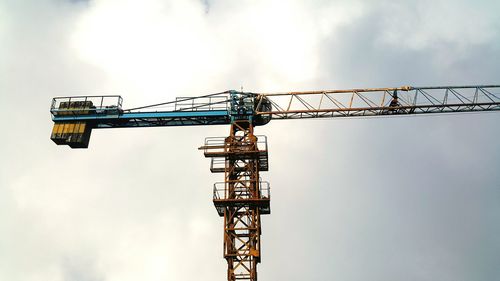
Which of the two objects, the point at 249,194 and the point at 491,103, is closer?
the point at 249,194

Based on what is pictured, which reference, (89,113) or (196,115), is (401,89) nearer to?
(196,115)

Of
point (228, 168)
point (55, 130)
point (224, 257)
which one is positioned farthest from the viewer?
point (55, 130)

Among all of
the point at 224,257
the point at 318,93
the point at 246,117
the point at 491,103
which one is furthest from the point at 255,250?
the point at 491,103

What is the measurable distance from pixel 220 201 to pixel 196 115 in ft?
30.4

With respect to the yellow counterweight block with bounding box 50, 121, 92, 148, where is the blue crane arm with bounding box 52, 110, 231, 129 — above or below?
above

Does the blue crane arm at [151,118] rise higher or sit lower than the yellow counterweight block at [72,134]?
higher

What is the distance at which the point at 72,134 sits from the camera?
57188mm

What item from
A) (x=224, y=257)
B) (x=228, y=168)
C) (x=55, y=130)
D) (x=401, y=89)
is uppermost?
(x=401, y=89)

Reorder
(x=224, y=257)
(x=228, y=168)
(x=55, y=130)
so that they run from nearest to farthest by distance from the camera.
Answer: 1. (x=224, y=257)
2. (x=228, y=168)
3. (x=55, y=130)

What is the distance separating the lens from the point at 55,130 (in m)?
57.3

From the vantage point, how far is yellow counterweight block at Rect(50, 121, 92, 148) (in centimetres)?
5694

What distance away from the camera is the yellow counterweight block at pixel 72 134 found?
56.9 metres

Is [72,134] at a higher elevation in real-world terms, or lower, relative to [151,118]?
lower

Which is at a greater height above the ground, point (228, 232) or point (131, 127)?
point (131, 127)
